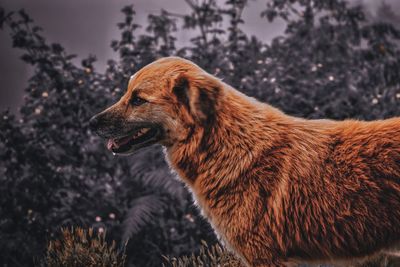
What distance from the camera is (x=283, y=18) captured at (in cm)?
812

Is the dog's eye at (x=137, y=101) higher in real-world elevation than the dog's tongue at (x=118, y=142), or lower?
higher

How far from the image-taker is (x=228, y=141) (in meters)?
3.71

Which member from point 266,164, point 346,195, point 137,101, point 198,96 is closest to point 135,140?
point 137,101

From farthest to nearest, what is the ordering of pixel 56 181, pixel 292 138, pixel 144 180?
pixel 56 181, pixel 144 180, pixel 292 138

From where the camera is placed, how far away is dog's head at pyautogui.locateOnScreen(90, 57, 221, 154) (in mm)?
3672

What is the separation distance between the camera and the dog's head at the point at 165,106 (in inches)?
145

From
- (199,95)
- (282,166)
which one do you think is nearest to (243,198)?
(282,166)

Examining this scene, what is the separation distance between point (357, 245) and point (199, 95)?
1.22m

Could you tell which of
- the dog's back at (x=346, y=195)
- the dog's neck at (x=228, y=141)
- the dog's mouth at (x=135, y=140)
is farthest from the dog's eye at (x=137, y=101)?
the dog's back at (x=346, y=195)

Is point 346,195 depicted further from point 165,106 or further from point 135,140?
point 135,140

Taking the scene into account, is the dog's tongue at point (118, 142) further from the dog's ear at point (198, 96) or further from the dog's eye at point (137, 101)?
the dog's ear at point (198, 96)

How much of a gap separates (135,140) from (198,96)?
484 mm

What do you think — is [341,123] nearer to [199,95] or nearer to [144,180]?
[199,95]

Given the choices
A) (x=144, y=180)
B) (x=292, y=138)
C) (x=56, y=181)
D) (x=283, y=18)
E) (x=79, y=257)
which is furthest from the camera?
(x=283, y=18)
